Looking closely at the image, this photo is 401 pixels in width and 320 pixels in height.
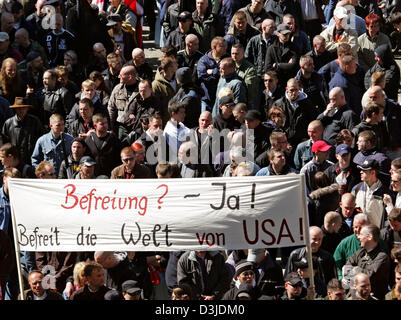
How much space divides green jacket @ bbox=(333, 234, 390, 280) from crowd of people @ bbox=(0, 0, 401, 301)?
0.07 ft

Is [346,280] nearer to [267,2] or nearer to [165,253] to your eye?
[165,253]

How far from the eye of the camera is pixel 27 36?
18422mm

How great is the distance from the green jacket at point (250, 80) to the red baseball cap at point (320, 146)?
2086 mm

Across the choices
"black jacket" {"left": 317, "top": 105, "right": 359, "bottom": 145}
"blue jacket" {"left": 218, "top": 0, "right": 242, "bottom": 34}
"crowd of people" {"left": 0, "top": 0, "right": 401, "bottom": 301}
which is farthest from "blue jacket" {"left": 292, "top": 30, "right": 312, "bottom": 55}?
"black jacket" {"left": 317, "top": 105, "right": 359, "bottom": 145}

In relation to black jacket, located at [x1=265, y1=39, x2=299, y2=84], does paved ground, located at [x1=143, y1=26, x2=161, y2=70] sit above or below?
above

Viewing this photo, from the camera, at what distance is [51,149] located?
15.7 metres

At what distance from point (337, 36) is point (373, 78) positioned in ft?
6.48

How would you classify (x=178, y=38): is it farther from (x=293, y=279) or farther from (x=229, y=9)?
(x=293, y=279)

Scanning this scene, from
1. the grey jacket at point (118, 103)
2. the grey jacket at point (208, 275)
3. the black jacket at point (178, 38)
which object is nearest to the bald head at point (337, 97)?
the grey jacket at point (118, 103)

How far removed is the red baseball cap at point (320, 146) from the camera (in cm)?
1481

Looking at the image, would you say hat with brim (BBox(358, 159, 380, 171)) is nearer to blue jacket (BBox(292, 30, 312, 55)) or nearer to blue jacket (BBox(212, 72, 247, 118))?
blue jacket (BBox(212, 72, 247, 118))

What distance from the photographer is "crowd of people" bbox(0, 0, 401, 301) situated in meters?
13.2

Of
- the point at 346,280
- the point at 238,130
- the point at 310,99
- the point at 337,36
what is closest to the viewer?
the point at 346,280
